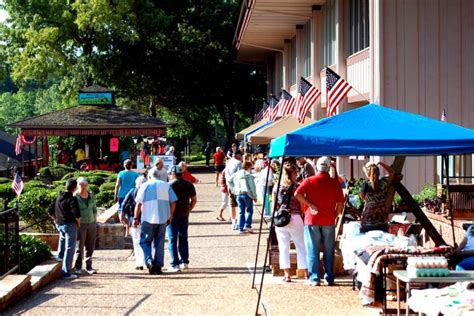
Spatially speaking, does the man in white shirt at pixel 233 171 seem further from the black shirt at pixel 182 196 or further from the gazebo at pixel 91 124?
the gazebo at pixel 91 124

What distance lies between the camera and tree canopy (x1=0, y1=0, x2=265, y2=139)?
181 ft

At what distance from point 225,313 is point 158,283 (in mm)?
2760

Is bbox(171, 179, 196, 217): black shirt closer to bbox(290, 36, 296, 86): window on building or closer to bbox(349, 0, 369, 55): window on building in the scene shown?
bbox(349, 0, 369, 55): window on building

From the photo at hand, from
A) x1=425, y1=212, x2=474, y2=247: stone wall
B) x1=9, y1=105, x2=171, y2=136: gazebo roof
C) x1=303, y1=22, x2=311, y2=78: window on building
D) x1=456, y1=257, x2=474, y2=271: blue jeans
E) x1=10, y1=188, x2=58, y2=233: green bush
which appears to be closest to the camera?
x1=456, y1=257, x2=474, y2=271: blue jeans

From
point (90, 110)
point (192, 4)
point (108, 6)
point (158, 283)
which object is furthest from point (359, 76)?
point (192, 4)

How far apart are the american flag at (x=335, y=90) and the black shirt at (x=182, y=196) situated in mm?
4455

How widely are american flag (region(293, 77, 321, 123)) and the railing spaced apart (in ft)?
35.2

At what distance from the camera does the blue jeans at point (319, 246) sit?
488 inches

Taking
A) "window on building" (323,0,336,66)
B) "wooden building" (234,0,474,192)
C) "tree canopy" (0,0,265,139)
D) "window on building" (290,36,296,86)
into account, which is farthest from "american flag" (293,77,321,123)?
"tree canopy" (0,0,265,139)

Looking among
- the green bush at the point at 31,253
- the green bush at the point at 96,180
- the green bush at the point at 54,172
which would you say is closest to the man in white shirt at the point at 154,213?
the green bush at the point at 31,253

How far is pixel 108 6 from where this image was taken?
173 feet

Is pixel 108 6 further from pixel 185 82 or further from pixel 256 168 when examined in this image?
pixel 256 168

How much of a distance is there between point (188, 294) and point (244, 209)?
7692 mm

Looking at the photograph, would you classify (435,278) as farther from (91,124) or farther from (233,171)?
(91,124)
